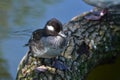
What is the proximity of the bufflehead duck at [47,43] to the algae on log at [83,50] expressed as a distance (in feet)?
0.25

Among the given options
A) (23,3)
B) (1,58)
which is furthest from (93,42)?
(23,3)

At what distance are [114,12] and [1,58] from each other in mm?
722

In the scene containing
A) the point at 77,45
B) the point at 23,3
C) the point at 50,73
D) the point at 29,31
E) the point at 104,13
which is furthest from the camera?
the point at 23,3

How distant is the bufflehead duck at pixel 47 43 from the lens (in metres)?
2.48

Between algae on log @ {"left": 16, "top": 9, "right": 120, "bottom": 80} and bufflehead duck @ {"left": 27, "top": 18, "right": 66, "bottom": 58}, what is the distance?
0.25 feet

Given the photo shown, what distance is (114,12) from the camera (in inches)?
115

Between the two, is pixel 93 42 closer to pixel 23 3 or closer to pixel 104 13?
pixel 104 13

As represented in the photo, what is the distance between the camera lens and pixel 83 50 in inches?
106

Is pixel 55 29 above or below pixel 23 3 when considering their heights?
below

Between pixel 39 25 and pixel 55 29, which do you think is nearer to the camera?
pixel 55 29

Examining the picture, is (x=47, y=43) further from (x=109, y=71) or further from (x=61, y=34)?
(x=109, y=71)

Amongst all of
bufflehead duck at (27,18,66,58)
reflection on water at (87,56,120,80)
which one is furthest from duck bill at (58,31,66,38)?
reflection on water at (87,56,120,80)

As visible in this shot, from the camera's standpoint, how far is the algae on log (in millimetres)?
2547

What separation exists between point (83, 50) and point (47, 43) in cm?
28
